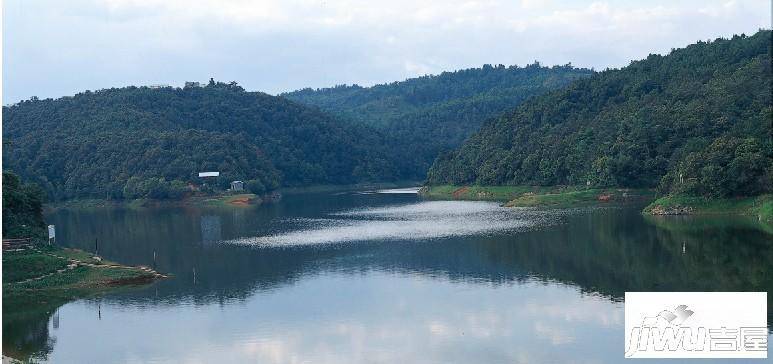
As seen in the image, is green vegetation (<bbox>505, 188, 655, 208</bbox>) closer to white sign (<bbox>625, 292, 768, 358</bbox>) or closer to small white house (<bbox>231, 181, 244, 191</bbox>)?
small white house (<bbox>231, 181, 244, 191</bbox>)

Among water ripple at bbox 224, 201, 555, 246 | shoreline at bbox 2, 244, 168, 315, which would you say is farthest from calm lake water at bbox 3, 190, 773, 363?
shoreline at bbox 2, 244, 168, 315

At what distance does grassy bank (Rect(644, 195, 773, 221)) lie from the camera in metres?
83.7

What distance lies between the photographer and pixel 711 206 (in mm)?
88562

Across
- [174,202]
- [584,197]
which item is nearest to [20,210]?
[584,197]

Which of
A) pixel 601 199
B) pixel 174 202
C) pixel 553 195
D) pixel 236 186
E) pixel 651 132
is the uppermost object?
pixel 651 132

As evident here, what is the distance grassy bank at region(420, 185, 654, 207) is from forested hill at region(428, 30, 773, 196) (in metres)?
1.56

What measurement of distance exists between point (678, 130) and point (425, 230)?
4432cm

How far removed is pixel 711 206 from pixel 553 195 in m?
29.5

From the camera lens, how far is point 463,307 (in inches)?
1897

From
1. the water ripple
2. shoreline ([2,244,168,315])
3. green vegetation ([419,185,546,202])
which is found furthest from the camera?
green vegetation ([419,185,546,202])

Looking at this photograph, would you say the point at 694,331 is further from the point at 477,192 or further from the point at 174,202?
the point at 174,202

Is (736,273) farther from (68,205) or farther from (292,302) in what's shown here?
(68,205)

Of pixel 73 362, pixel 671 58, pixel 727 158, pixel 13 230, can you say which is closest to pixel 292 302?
pixel 73 362

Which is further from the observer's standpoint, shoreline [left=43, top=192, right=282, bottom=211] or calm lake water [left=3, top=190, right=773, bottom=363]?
shoreline [left=43, top=192, right=282, bottom=211]
